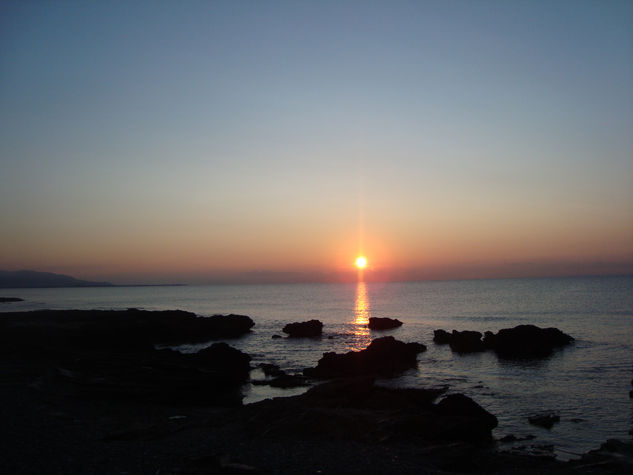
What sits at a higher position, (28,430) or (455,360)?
(28,430)

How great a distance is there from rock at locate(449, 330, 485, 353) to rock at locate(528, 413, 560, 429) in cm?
2704

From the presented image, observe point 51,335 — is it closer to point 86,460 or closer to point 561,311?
point 86,460

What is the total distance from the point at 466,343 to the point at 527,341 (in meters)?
7.10

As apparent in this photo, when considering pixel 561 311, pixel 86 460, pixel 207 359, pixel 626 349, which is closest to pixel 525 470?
pixel 86 460

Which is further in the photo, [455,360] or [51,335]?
[51,335]

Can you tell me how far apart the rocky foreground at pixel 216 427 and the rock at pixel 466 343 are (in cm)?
2333

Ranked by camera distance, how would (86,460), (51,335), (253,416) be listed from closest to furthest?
1. (86,460)
2. (253,416)
3. (51,335)

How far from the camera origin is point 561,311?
101438 mm

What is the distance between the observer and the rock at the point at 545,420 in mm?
24500

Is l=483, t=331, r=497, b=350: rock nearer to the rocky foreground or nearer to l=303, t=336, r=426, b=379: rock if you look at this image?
l=303, t=336, r=426, b=379: rock

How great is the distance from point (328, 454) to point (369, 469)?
1955mm

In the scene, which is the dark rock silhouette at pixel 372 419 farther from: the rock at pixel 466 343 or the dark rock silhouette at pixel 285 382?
the rock at pixel 466 343

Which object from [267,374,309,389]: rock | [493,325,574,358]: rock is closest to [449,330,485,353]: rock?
[493,325,574,358]: rock

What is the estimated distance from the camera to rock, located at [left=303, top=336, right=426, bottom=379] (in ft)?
128
